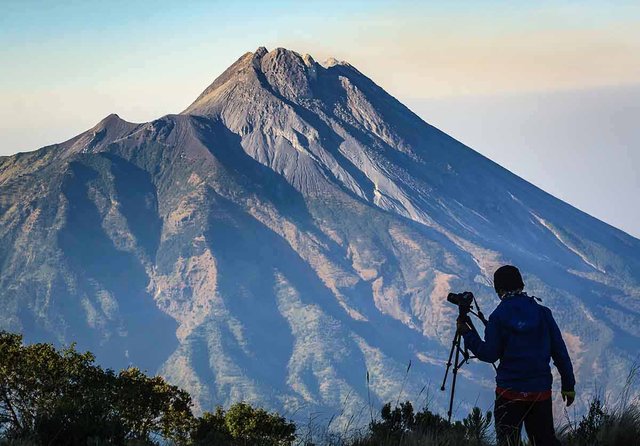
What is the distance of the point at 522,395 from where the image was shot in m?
14.4

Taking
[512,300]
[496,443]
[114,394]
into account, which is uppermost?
[114,394]

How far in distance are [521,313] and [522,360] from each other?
0.64 meters

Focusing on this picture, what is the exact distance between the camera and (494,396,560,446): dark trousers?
1427cm

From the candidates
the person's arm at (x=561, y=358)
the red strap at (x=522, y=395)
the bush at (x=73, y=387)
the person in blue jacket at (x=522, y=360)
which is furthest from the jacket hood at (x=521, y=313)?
the bush at (x=73, y=387)

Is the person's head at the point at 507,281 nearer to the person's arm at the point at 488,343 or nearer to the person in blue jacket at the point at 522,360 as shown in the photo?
the person in blue jacket at the point at 522,360

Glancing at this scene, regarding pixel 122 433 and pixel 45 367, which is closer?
pixel 122 433

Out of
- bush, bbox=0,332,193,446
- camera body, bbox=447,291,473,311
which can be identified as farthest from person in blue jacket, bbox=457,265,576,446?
bush, bbox=0,332,193,446

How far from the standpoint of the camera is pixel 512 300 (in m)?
14.7

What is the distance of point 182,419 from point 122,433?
30177 millimetres

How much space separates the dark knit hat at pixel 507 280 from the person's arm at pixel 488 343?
→ 435 millimetres

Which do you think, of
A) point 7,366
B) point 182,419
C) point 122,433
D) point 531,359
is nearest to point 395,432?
point 531,359

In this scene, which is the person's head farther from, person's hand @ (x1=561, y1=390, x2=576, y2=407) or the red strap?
person's hand @ (x1=561, y1=390, x2=576, y2=407)

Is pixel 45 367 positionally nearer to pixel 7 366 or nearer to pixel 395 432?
pixel 7 366

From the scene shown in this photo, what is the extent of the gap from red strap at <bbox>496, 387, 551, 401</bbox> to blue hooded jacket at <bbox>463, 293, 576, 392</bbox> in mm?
49
